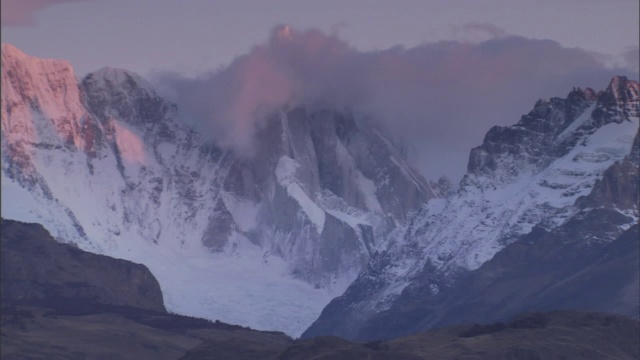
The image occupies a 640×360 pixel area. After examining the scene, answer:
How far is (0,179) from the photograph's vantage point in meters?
166
